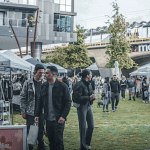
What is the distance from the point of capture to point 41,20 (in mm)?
37812

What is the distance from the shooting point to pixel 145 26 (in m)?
62.5

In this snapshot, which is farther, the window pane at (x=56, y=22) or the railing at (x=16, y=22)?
the window pane at (x=56, y=22)

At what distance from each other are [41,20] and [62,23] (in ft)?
11.8

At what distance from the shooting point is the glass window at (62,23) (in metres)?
38.8

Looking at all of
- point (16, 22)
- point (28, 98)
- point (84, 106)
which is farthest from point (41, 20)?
point (84, 106)

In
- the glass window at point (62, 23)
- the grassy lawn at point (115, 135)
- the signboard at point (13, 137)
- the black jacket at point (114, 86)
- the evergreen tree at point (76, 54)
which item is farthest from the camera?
the evergreen tree at point (76, 54)

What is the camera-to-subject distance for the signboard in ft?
15.1

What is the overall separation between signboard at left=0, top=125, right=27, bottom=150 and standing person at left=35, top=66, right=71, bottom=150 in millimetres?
458

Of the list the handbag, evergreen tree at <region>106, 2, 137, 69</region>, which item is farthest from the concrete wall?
the handbag

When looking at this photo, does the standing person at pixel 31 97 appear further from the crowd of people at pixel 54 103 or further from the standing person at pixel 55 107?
the standing person at pixel 55 107

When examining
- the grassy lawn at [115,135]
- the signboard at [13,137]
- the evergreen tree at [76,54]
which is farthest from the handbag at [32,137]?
the evergreen tree at [76,54]

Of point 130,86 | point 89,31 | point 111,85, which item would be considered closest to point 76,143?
point 111,85

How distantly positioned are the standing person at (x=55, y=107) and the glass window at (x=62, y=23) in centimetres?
3452

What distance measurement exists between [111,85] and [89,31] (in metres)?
58.2
